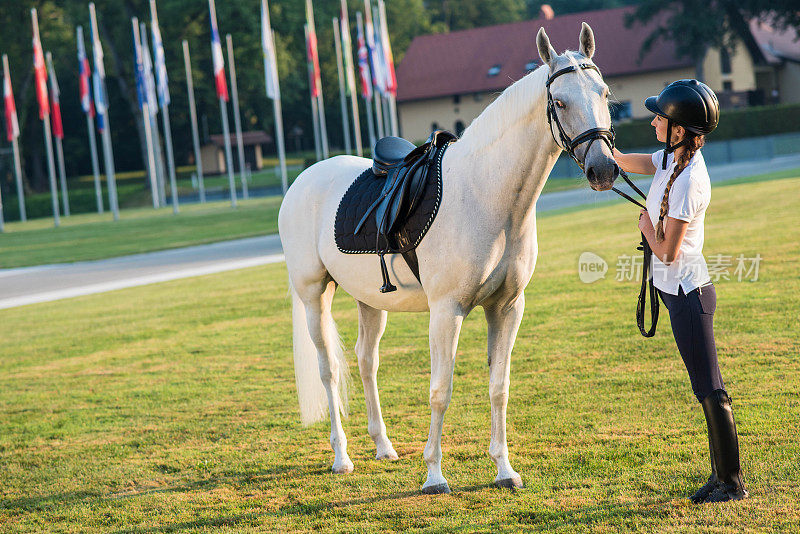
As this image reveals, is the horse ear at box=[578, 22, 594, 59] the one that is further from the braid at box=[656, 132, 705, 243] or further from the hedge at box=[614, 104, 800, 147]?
the hedge at box=[614, 104, 800, 147]

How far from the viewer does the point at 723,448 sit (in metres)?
4.68

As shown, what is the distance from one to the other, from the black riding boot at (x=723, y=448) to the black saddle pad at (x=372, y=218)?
2016mm

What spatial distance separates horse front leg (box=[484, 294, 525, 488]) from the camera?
18.1 ft

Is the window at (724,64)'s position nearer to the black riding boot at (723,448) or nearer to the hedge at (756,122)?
the hedge at (756,122)

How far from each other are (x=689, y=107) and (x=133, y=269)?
18888mm

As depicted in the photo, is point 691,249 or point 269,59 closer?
point 691,249

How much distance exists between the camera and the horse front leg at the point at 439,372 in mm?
5258

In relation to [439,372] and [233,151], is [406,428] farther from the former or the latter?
[233,151]

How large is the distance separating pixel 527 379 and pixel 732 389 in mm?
1882

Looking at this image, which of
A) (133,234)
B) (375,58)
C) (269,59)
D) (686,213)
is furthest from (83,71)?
(686,213)

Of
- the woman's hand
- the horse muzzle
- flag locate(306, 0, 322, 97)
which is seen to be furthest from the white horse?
flag locate(306, 0, 322, 97)

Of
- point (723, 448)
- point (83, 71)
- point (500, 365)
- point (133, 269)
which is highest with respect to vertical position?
point (83, 71)

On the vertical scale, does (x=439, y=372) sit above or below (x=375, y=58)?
below

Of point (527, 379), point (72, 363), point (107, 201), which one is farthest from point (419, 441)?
point (107, 201)
